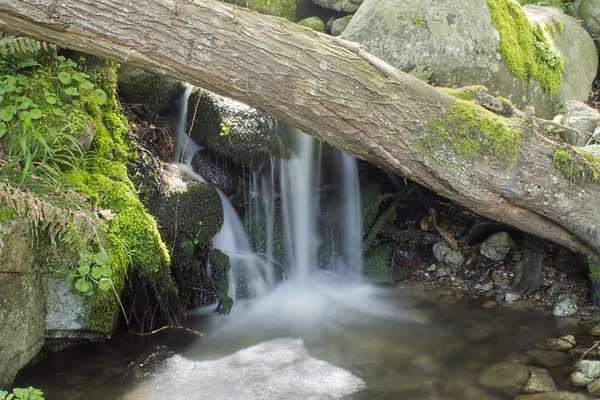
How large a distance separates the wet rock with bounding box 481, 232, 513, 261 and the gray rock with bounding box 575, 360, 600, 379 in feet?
6.84

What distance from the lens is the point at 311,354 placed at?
4590 mm

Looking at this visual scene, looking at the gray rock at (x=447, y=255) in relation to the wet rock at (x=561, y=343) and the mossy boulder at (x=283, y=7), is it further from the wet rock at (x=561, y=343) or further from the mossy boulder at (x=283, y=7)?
the mossy boulder at (x=283, y=7)

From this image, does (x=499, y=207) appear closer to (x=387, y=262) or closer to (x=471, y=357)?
(x=471, y=357)

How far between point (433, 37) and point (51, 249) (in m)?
4.40

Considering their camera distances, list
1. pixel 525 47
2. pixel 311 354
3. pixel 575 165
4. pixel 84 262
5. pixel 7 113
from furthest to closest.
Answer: pixel 525 47 < pixel 311 354 < pixel 575 165 < pixel 7 113 < pixel 84 262

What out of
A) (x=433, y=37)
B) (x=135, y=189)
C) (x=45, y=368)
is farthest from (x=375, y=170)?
(x=45, y=368)

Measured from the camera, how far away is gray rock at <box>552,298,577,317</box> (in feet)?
16.7

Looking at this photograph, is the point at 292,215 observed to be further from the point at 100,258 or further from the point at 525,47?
the point at 525,47

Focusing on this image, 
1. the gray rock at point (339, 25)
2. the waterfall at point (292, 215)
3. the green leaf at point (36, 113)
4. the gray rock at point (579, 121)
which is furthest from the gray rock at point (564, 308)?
the green leaf at point (36, 113)

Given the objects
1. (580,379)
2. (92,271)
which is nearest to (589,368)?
(580,379)

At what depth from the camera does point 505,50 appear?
5.98m

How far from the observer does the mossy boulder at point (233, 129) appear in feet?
18.7

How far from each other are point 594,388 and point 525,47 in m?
4.24

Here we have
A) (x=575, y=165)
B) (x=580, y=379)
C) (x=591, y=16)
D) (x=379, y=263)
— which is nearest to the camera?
(x=580, y=379)
